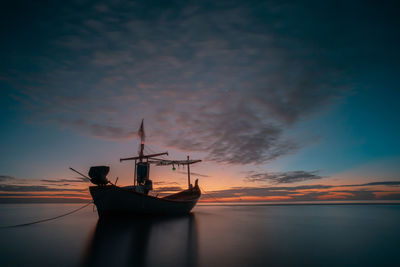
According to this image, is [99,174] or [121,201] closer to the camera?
[99,174]

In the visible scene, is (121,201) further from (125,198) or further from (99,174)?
(99,174)

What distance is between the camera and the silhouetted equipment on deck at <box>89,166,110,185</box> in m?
21.3

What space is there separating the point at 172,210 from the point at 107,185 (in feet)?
44.5

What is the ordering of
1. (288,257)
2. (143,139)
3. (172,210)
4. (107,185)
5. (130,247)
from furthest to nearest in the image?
(143,139)
(172,210)
(107,185)
(130,247)
(288,257)

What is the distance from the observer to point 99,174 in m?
21.3

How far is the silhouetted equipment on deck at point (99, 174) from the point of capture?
21.3 m

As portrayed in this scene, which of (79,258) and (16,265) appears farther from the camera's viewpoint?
(79,258)

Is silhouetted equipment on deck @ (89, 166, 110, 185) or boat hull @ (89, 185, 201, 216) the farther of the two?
boat hull @ (89, 185, 201, 216)

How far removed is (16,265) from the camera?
9.15 meters

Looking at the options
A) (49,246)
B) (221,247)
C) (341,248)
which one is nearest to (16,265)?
(49,246)

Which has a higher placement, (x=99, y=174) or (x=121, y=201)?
(x=99, y=174)

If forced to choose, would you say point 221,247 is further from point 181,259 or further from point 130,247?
point 130,247

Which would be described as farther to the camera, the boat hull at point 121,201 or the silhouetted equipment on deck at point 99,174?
the boat hull at point 121,201

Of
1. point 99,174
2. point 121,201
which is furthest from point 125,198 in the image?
point 99,174
